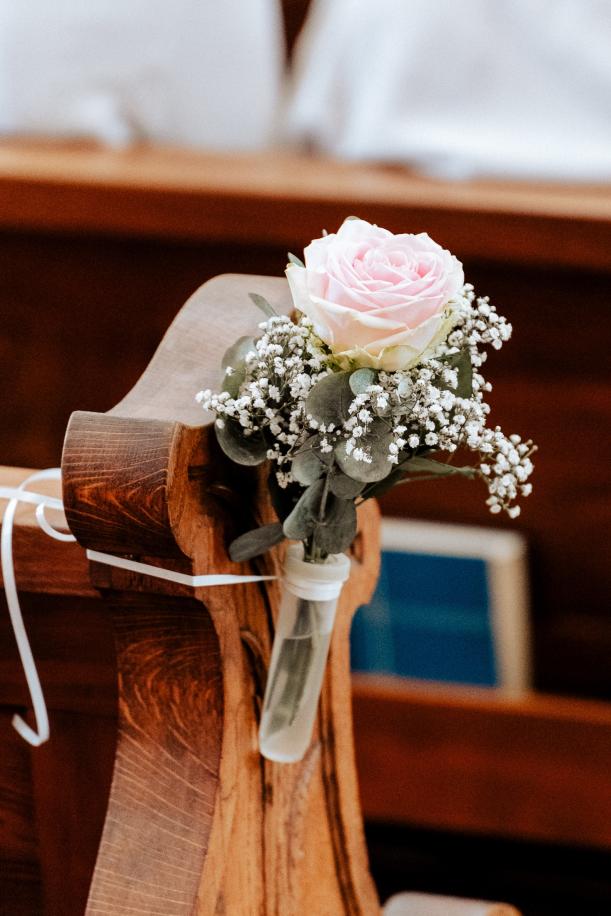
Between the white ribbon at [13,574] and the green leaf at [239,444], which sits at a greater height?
the green leaf at [239,444]

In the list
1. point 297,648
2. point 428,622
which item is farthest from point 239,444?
point 428,622

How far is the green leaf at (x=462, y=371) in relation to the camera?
1.96 ft

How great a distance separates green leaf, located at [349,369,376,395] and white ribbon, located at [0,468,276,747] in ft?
0.43

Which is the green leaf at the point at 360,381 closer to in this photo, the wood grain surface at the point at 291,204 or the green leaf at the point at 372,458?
the green leaf at the point at 372,458

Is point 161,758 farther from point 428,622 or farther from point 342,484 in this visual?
point 428,622

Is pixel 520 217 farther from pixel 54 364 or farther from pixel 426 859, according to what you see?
pixel 426 859

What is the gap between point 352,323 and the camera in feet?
1.80

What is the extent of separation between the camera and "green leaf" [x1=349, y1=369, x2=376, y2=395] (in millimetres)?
549

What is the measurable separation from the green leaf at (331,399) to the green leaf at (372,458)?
14mm

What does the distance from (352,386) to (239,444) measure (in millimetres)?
70

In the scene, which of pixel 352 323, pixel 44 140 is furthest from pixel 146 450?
pixel 44 140

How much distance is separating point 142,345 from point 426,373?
1.10 metres

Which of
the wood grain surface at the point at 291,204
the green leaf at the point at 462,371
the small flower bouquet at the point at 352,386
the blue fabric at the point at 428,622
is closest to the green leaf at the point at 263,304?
the small flower bouquet at the point at 352,386

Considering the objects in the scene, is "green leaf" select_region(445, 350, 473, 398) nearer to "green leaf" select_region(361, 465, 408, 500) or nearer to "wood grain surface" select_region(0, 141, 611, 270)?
"green leaf" select_region(361, 465, 408, 500)
